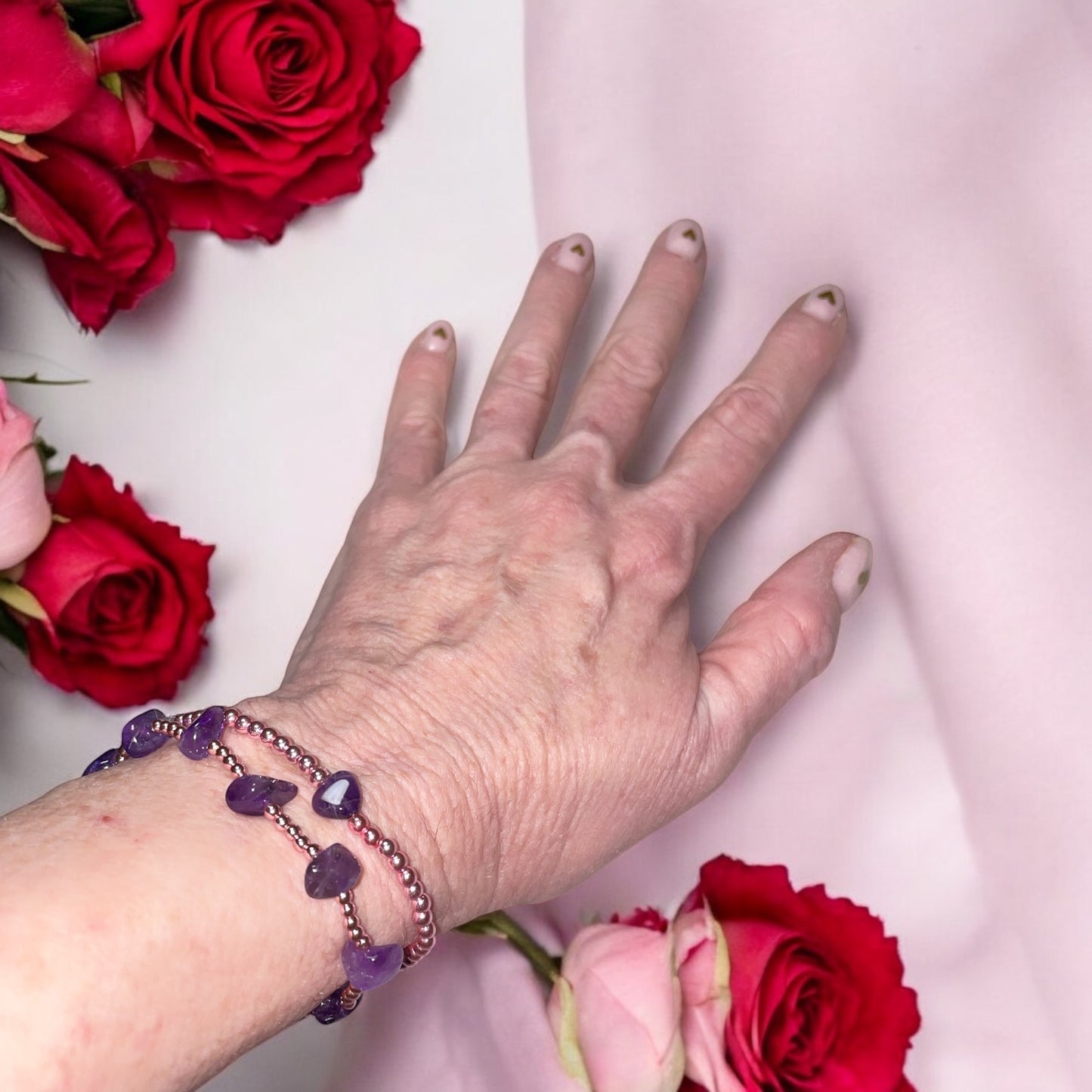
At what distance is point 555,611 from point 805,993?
26 centimetres

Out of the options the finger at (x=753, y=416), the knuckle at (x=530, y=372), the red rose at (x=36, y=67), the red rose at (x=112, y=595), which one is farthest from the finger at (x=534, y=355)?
the red rose at (x=36, y=67)

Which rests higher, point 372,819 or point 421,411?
point 421,411

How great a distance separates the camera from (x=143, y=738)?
609 millimetres

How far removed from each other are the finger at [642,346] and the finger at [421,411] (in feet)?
0.33

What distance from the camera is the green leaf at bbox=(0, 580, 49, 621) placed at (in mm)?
786

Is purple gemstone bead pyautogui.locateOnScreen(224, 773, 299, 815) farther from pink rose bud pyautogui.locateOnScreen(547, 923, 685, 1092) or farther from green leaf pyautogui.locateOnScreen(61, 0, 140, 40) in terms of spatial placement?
green leaf pyautogui.locateOnScreen(61, 0, 140, 40)

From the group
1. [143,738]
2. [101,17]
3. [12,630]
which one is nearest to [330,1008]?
[143,738]

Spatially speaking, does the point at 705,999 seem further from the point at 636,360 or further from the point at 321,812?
the point at 636,360

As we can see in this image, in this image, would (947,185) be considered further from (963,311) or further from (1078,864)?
(1078,864)

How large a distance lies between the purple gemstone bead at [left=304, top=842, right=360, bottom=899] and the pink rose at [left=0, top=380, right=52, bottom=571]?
0.32 meters

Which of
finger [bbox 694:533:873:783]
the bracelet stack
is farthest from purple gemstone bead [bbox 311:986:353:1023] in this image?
finger [bbox 694:533:873:783]

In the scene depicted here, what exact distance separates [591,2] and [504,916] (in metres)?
0.67

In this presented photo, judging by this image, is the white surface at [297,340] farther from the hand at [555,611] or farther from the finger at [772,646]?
the finger at [772,646]

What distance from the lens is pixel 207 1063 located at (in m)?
0.53
